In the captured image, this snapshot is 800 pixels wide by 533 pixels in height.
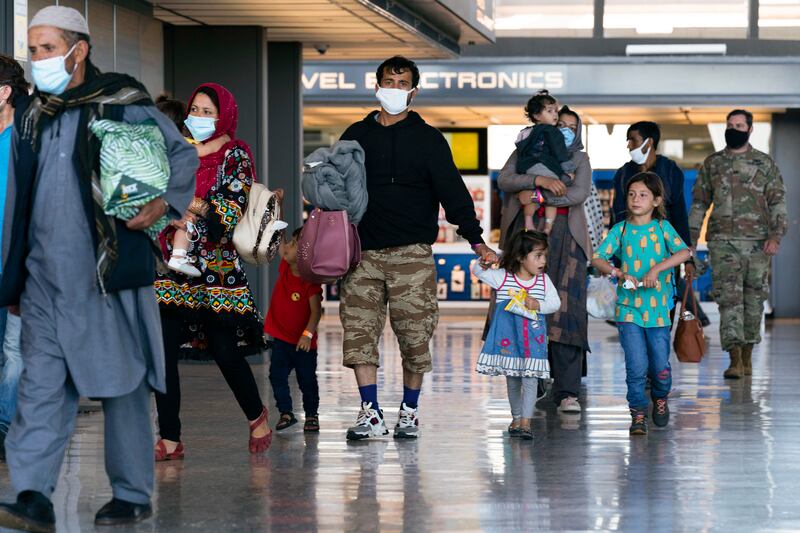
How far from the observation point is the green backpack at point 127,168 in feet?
18.2

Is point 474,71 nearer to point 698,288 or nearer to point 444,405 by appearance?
point 698,288

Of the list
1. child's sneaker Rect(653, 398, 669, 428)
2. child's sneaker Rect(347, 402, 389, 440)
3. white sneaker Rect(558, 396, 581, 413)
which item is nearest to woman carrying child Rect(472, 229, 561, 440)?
child's sneaker Rect(347, 402, 389, 440)

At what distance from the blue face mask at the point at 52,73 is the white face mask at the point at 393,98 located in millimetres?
2666

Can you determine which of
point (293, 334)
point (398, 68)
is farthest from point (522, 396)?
point (398, 68)

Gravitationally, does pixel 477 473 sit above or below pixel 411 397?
below

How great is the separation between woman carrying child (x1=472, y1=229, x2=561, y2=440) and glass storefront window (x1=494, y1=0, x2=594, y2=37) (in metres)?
12.1

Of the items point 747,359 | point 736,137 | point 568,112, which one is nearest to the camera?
point 568,112

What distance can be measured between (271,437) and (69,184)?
265cm

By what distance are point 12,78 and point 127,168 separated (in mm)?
2016

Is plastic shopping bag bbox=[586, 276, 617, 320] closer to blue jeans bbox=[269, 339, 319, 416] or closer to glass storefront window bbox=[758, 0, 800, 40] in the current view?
blue jeans bbox=[269, 339, 319, 416]

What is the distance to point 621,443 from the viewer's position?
811 centimetres

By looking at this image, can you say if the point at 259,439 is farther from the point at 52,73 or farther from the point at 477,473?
the point at 52,73

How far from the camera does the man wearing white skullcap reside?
5516 mm

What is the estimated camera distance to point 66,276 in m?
5.55
